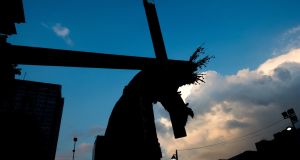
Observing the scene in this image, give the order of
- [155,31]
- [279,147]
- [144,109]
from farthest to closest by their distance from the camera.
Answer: [279,147] < [155,31] < [144,109]

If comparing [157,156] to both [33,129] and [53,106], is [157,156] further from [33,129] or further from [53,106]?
[53,106]

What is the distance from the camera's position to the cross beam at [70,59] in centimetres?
164

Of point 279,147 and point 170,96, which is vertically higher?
point 279,147

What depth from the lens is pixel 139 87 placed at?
193 cm

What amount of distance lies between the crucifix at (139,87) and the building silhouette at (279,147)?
27.8 meters

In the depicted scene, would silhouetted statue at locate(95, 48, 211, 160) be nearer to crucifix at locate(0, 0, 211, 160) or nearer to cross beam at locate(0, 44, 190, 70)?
crucifix at locate(0, 0, 211, 160)

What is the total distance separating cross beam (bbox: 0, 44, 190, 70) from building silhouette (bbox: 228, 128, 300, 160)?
2806cm

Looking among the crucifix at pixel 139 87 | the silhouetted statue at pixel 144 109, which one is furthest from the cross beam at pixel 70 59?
the silhouetted statue at pixel 144 109

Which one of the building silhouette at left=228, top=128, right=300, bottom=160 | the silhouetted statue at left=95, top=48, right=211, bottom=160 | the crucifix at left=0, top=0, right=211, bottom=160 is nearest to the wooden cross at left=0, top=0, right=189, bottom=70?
the crucifix at left=0, top=0, right=211, bottom=160

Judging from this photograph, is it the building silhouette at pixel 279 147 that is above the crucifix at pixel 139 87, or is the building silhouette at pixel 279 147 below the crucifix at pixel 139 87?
above

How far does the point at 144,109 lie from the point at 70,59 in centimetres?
72

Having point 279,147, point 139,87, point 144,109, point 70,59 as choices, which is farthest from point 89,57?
point 279,147

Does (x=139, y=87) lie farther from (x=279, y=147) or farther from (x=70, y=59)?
(x=279, y=147)

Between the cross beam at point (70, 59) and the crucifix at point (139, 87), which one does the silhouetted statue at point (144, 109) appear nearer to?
the crucifix at point (139, 87)
